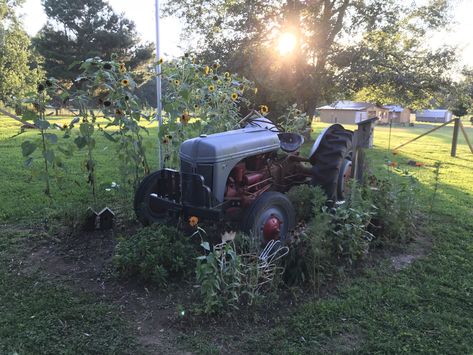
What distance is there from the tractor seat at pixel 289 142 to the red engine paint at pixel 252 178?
0.45 m

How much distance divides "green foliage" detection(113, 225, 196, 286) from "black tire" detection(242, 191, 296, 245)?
1.73ft

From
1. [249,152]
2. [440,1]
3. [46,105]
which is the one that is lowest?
[249,152]

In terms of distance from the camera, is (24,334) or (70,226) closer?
(24,334)

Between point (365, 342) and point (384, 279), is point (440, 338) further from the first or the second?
point (384, 279)

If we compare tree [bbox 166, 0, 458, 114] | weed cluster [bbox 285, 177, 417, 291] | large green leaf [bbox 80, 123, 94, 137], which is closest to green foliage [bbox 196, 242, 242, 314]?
weed cluster [bbox 285, 177, 417, 291]

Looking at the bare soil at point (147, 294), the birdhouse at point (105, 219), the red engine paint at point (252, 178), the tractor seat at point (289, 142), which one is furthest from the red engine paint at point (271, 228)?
the birdhouse at point (105, 219)

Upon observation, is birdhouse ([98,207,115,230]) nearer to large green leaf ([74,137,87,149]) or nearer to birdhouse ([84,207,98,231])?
birdhouse ([84,207,98,231])

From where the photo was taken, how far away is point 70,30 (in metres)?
34.5

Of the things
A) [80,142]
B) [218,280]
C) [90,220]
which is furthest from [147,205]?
[218,280]

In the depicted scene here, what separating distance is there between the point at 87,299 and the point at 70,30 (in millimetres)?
36550

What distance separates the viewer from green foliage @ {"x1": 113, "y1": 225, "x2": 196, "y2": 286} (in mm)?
3094

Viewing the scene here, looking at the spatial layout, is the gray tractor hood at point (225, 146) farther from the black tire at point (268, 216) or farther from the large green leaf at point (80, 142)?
the large green leaf at point (80, 142)

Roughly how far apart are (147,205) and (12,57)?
25877 millimetres

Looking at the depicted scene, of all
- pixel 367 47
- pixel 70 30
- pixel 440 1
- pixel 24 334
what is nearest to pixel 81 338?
pixel 24 334
